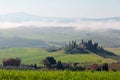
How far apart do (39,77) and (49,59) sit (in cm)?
13076

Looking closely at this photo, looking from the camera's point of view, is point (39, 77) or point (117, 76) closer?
point (39, 77)

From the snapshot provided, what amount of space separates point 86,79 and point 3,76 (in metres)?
14.7

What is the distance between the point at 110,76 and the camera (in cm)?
6334

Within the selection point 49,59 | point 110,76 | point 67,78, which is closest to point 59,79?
point 67,78

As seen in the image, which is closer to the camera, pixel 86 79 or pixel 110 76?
pixel 86 79

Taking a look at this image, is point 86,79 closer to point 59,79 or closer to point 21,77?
point 59,79

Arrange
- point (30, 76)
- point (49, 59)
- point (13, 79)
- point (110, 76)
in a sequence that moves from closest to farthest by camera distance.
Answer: point (13, 79), point (30, 76), point (110, 76), point (49, 59)

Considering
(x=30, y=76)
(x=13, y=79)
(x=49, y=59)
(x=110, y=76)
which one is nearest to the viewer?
(x=13, y=79)

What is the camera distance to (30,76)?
5828 cm

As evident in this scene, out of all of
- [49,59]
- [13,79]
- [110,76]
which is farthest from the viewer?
[49,59]

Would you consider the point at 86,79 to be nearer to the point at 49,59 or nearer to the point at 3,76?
the point at 3,76

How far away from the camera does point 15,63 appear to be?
193 m

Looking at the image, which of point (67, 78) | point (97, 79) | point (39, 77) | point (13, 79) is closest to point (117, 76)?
point (97, 79)

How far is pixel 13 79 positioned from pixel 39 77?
17.4 feet
